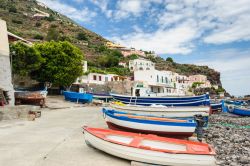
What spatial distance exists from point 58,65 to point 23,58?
6.40 metres

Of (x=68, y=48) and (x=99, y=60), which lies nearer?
(x=68, y=48)

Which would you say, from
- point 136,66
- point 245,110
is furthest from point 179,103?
point 136,66

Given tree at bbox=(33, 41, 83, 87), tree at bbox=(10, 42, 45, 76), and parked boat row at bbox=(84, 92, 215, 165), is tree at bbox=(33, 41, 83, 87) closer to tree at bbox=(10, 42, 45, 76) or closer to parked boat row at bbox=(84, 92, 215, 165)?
tree at bbox=(10, 42, 45, 76)

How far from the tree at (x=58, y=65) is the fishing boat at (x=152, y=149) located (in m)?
26.3

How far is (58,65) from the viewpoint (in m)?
35.2

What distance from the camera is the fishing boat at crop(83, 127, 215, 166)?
24.3ft

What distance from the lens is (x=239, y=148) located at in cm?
1163

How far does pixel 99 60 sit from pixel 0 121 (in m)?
63.5

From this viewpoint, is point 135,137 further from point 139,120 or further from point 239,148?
point 239,148

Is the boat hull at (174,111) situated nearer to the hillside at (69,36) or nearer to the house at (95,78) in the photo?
the house at (95,78)

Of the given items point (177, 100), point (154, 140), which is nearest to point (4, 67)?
point (177, 100)

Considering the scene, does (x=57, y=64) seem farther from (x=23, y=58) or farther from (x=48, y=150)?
(x=48, y=150)

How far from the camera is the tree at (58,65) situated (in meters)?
34.6

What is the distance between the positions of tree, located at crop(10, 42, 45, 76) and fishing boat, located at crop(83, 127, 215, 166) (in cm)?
2212
